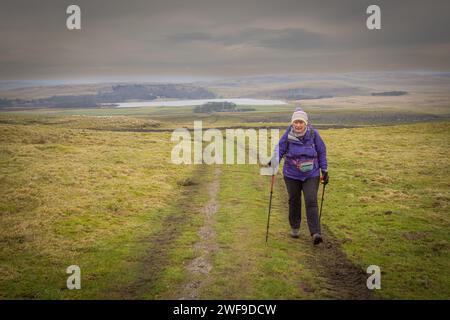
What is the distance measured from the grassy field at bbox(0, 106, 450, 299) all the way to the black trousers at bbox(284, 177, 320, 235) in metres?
0.94

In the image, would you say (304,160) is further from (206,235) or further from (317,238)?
(206,235)

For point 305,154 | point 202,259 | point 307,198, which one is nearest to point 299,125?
point 305,154

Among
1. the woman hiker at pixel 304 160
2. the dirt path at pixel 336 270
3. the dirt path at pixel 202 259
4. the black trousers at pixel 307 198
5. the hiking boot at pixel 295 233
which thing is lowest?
the dirt path at pixel 336 270

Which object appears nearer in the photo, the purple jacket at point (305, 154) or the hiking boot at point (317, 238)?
the purple jacket at point (305, 154)

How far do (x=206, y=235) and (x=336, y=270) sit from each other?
208 inches

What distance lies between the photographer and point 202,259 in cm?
1167

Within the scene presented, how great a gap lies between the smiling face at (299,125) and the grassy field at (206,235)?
163 inches

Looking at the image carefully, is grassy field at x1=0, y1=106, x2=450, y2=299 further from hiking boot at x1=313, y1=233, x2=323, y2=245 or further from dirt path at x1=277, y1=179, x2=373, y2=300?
hiking boot at x1=313, y1=233, x2=323, y2=245

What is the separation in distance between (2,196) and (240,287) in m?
15.4

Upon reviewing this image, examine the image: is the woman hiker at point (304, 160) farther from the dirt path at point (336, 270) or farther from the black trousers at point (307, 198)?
the dirt path at point (336, 270)

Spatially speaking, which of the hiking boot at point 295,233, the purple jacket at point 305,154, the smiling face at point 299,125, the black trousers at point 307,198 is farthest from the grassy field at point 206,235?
the smiling face at point 299,125

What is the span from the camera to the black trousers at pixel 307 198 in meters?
12.3

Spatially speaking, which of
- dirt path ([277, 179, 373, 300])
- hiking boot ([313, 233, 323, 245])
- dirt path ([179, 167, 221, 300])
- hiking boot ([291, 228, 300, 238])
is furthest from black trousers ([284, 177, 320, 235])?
dirt path ([179, 167, 221, 300])

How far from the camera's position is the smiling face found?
473 inches
